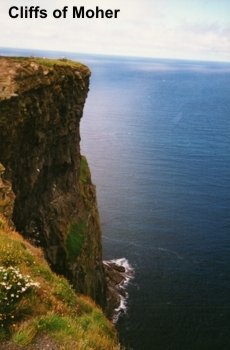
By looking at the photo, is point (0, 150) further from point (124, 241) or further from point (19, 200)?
point (124, 241)

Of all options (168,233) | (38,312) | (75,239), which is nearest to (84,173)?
(75,239)

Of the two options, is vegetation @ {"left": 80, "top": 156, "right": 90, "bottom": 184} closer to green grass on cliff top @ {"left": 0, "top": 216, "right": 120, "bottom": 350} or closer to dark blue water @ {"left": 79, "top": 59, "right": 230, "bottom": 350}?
dark blue water @ {"left": 79, "top": 59, "right": 230, "bottom": 350}

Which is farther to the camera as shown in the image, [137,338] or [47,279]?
[137,338]

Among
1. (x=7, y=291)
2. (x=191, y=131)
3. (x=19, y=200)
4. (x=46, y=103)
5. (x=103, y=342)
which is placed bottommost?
(x=191, y=131)

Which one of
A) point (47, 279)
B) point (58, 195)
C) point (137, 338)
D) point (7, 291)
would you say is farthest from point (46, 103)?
point (137, 338)

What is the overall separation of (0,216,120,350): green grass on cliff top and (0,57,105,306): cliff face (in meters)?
20.0

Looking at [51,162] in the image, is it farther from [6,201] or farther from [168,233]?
[168,233]

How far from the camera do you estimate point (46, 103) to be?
1645 inches

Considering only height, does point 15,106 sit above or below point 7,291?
above

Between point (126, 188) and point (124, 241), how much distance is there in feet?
93.2

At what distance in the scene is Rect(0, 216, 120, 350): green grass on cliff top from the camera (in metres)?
12.3

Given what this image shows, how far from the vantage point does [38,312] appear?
14.1 meters

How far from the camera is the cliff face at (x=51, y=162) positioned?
37.8m

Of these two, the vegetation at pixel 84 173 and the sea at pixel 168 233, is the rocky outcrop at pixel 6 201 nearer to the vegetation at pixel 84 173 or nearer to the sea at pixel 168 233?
the vegetation at pixel 84 173
